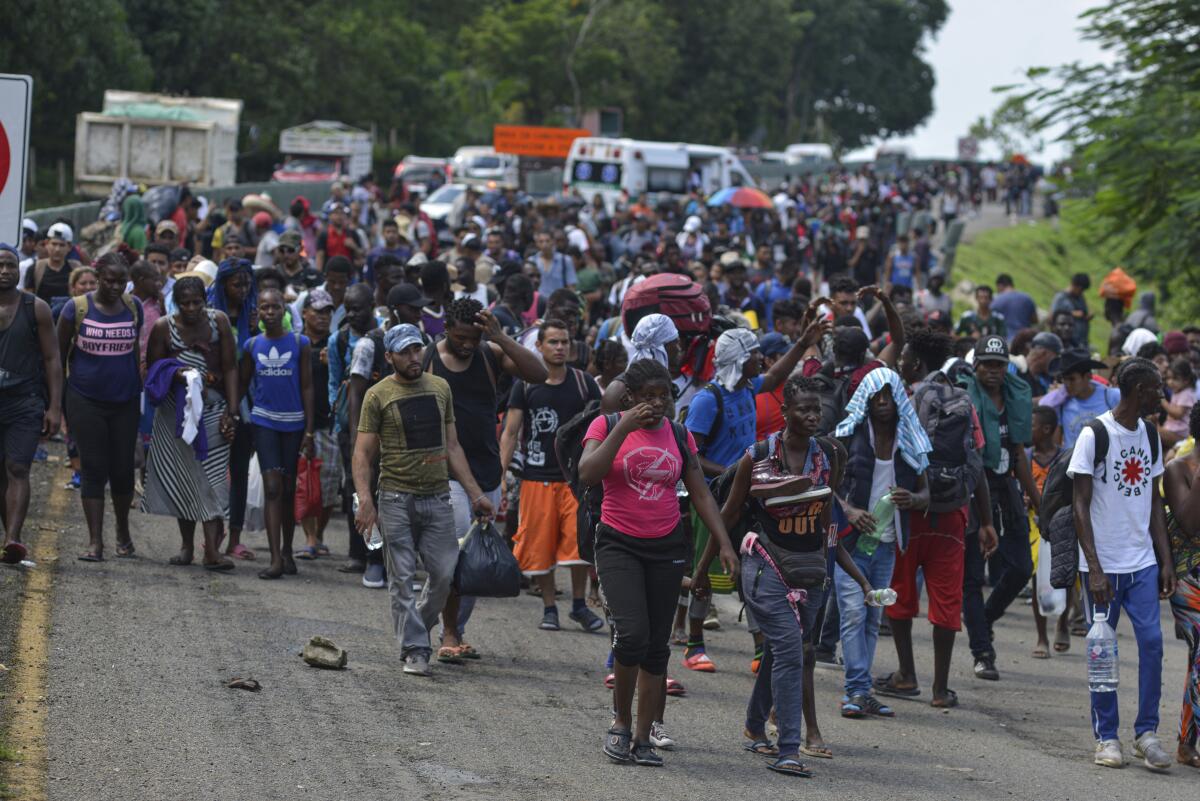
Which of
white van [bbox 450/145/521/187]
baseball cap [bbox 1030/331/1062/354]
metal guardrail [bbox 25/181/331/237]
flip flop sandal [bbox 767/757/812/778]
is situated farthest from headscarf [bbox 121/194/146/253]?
white van [bbox 450/145/521/187]

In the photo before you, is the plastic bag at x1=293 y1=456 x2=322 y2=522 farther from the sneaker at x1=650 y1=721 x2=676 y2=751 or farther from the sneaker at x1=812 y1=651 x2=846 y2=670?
the sneaker at x1=650 y1=721 x2=676 y2=751

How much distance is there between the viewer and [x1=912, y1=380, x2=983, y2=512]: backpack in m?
9.02

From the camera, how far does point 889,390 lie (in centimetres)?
875

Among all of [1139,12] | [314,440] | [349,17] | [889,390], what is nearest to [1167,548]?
[889,390]

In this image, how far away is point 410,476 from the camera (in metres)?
8.68

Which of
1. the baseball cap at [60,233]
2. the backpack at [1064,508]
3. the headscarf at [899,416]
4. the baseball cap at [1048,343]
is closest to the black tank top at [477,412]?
the headscarf at [899,416]

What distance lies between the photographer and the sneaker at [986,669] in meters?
10.2

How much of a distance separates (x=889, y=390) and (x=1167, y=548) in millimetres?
1530

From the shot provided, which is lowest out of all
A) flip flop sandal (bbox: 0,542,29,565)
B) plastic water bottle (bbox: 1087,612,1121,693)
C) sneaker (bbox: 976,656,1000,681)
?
sneaker (bbox: 976,656,1000,681)

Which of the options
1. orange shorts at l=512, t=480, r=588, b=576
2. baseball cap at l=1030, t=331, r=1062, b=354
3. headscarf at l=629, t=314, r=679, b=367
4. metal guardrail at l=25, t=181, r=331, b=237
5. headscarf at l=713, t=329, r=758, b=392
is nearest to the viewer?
headscarf at l=629, t=314, r=679, b=367

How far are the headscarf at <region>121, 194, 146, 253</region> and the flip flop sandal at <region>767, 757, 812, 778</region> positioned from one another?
457 inches

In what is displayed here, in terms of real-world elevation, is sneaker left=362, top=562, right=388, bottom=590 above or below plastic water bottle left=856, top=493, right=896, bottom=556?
below

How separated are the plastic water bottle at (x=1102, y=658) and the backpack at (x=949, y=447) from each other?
106cm

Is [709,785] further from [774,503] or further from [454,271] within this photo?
[454,271]
